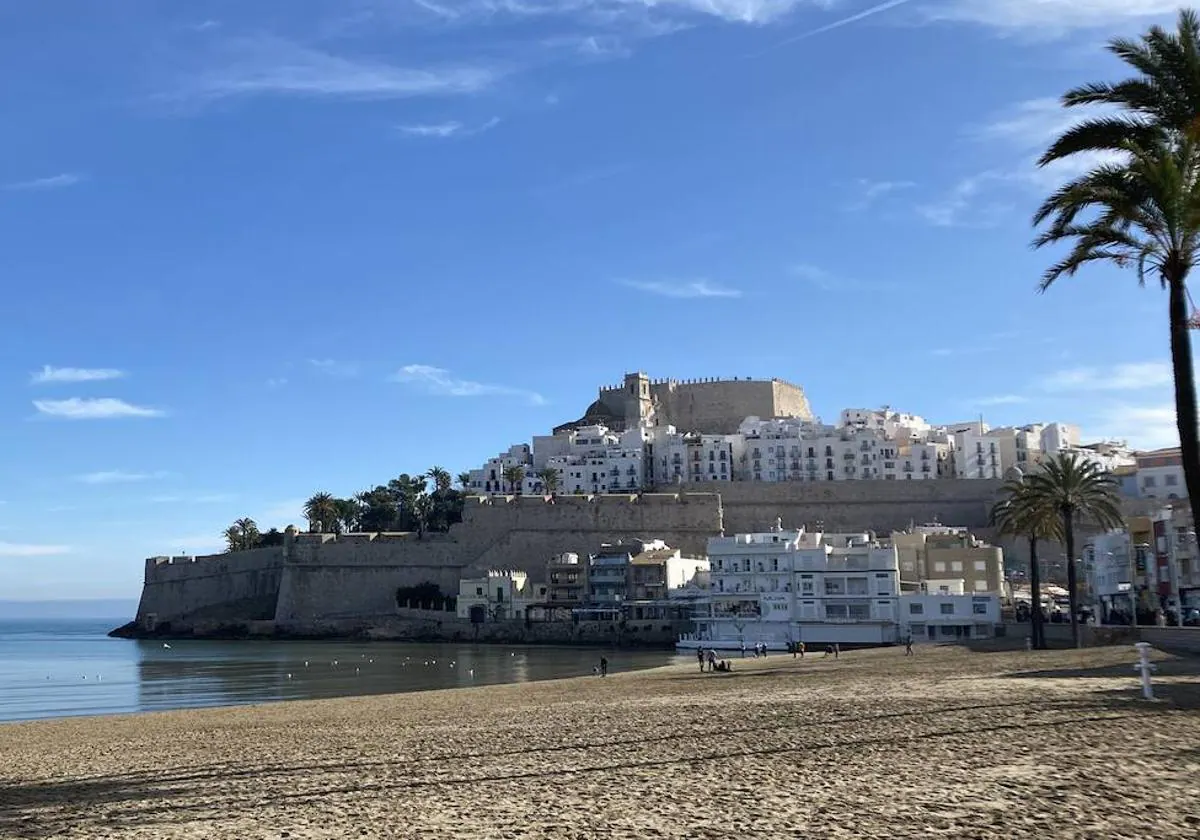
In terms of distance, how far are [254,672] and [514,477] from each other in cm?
5521

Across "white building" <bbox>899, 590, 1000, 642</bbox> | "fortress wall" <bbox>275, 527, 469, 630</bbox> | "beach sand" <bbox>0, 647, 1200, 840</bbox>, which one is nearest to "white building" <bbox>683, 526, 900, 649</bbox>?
"white building" <bbox>899, 590, 1000, 642</bbox>

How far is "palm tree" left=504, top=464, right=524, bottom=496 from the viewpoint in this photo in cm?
9662

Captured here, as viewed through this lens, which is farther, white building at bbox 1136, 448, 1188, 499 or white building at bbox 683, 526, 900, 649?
white building at bbox 1136, 448, 1188, 499

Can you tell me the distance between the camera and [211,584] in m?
87.2

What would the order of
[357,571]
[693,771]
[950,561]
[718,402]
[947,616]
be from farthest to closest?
[718,402] < [357,571] < [950,561] < [947,616] < [693,771]

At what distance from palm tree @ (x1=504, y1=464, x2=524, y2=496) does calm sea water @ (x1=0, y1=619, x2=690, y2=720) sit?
103 ft

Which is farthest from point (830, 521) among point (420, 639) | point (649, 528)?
point (420, 639)

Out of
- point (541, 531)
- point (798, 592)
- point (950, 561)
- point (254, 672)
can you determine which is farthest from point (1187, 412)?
point (541, 531)

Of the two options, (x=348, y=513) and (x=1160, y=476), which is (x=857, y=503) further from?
(x=348, y=513)

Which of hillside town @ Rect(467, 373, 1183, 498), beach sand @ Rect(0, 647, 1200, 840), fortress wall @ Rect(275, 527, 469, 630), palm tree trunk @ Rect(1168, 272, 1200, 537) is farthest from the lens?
hillside town @ Rect(467, 373, 1183, 498)

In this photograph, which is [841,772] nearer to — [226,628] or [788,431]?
[226,628]

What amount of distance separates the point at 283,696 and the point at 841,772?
1002 inches

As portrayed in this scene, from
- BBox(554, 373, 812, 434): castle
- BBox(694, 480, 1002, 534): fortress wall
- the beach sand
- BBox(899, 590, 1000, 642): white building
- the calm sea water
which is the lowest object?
the calm sea water

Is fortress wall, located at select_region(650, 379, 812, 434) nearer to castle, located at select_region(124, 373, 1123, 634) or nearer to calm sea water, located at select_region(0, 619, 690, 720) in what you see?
castle, located at select_region(124, 373, 1123, 634)
